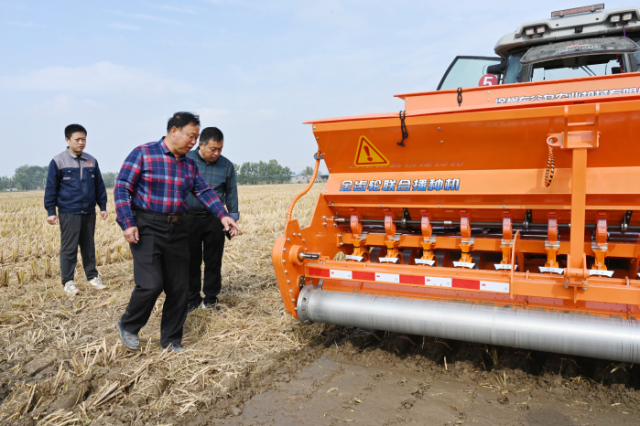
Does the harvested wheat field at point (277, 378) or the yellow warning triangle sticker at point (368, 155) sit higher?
the yellow warning triangle sticker at point (368, 155)

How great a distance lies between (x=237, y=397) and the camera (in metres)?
3.02

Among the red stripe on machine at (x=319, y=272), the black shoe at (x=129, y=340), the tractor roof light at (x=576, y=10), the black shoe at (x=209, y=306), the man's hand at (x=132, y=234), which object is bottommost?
the black shoe at (x=209, y=306)

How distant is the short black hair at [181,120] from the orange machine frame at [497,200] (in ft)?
3.37

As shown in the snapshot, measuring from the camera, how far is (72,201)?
5.48 m

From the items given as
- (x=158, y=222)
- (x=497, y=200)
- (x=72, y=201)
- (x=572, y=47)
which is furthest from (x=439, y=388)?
(x=72, y=201)

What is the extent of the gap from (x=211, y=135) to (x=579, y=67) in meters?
3.82

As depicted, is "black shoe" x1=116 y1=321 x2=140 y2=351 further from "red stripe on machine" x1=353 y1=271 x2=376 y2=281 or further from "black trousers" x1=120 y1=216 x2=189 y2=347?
"red stripe on machine" x1=353 y1=271 x2=376 y2=281

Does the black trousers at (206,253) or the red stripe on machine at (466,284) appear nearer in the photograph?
the red stripe on machine at (466,284)

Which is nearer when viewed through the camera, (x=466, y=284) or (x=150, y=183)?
(x=466, y=284)

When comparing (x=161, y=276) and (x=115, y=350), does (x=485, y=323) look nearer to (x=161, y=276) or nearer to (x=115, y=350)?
(x=161, y=276)

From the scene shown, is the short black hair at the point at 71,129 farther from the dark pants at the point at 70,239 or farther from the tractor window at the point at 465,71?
the tractor window at the point at 465,71

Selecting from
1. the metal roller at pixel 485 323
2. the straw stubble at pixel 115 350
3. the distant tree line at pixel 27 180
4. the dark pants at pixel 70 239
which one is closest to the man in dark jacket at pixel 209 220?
the straw stubble at pixel 115 350

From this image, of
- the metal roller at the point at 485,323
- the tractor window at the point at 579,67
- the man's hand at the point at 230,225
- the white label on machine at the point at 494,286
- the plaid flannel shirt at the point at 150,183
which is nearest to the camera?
the metal roller at the point at 485,323

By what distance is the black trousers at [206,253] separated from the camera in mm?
4641
